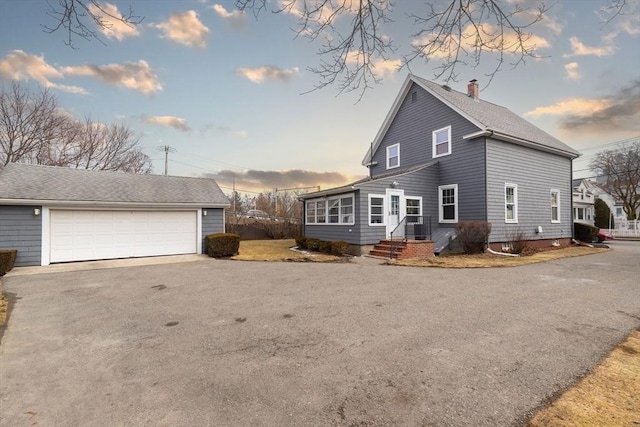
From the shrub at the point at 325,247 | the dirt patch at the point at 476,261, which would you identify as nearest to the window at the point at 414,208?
the dirt patch at the point at 476,261

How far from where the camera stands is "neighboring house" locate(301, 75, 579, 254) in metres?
13.5

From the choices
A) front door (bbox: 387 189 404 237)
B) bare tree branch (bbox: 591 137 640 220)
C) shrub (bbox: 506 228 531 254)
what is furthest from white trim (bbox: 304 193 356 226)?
bare tree branch (bbox: 591 137 640 220)

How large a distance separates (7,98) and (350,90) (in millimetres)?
25698

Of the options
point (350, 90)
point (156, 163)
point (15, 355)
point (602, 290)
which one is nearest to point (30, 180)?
point (15, 355)

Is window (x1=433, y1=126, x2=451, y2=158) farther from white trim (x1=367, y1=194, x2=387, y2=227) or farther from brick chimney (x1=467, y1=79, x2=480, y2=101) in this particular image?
brick chimney (x1=467, y1=79, x2=480, y2=101)

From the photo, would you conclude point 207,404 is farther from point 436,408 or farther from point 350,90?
point 350,90

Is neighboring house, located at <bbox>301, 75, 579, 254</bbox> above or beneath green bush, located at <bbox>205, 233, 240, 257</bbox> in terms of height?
above

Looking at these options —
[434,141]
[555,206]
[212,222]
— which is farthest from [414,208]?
[212,222]

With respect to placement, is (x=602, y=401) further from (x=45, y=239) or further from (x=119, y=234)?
(x=45, y=239)

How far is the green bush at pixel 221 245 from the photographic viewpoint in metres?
13.3

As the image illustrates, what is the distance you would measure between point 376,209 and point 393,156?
19.5 ft

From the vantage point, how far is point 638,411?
8.35 ft

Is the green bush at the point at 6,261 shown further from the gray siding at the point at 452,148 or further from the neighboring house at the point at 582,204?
the neighboring house at the point at 582,204

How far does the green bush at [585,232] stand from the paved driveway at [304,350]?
44.2 feet
